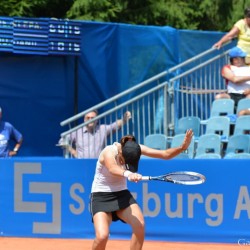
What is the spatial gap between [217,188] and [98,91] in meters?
4.80

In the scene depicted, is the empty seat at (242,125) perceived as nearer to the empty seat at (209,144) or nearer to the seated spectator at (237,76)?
the empty seat at (209,144)

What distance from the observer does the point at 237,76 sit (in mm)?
14555

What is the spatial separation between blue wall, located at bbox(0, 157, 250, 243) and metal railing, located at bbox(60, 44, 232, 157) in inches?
84.3

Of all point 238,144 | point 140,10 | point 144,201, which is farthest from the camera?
point 140,10

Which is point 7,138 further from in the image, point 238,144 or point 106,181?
point 106,181

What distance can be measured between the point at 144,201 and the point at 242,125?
2.48 meters

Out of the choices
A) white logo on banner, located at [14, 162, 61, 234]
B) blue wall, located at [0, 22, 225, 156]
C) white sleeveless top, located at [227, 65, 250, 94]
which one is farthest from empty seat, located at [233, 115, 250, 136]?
white logo on banner, located at [14, 162, 61, 234]

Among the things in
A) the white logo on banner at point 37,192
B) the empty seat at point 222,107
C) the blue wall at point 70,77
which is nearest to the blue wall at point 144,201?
the white logo on banner at point 37,192

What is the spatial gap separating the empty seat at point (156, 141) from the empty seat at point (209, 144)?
2.28 ft

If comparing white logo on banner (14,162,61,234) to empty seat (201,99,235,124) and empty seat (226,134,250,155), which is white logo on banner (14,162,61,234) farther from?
empty seat (201,99,235,124)

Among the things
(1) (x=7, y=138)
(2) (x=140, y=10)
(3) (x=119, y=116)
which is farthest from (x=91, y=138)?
(2) (x=140, y=10)

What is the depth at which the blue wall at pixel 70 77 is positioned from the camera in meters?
15.9

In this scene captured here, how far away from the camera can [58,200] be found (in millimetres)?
12578

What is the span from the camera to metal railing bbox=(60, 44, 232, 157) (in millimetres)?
15078
